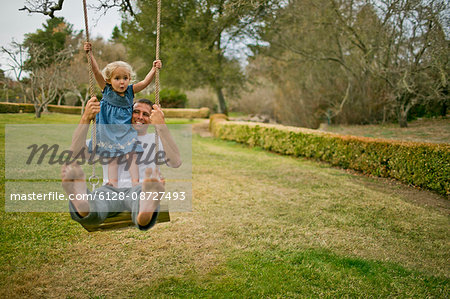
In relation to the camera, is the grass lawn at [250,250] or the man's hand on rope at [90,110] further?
the grass lawn at [250,250]

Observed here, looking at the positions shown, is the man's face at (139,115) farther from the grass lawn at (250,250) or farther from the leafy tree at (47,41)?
the leafy tree at (47,41)

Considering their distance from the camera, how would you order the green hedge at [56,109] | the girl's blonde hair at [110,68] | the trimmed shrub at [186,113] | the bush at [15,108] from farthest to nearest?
1. the trimmed shrub at [186,113]
2. the green hedge at [56,109]
3. the bush at [15,108]
4. the girl's blonde hair at [110,68]

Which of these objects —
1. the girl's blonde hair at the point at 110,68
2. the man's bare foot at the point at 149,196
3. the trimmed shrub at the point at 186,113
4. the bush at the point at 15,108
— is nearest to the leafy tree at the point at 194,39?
the trimmed shrub at the point at 186,113

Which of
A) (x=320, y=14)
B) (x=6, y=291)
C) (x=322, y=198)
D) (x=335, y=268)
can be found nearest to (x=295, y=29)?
(x=320, y=14)

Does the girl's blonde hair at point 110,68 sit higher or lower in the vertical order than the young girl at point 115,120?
higher

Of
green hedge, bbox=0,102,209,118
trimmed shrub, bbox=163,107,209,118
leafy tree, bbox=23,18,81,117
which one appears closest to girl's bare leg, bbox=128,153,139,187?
green hedge, bbox=0,102,209,118

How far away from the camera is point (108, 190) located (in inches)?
92.8

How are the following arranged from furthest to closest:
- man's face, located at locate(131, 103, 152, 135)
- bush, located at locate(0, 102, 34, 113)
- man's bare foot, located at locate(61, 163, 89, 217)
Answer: bush, located at locate(0, 102, 34, 113) < man's face, located at locate(131, 103, 152, 135) < man's bare foot, located at locate(61, 163, 89, 217)

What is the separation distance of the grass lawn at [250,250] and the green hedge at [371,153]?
1.31 ft

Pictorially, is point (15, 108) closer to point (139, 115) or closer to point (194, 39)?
point (139, 115)

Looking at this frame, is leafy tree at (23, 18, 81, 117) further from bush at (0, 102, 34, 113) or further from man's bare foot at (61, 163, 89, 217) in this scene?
man's bare foot at (61, 163, 89, 217)

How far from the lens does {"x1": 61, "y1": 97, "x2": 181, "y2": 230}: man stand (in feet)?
6.56

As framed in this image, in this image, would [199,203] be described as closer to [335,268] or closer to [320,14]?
[335,268]

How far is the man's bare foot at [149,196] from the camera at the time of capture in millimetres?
2004
